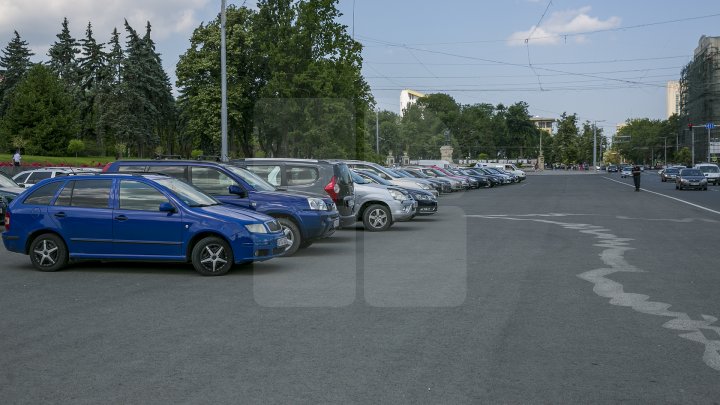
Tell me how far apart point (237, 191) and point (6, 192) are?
10016 millimetres

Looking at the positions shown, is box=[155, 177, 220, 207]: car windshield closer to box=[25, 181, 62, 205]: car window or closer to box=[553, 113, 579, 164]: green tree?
box=[25, 181, 62, 205]: car window

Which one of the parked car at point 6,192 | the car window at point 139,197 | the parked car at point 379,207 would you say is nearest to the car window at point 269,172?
the parked car at point 379,207

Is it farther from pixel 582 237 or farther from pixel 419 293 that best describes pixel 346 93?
pixel 419 293

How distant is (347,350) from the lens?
636cm

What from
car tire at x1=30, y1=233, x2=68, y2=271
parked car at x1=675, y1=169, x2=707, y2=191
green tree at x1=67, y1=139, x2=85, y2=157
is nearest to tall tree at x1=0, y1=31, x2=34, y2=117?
green tree at x1=67, y1=139, x2=85, y2=157

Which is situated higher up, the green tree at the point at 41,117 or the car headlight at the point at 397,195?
the green tree at the point at 41,117

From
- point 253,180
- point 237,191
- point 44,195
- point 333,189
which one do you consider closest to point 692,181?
point 333,189

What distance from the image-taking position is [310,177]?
1585cm

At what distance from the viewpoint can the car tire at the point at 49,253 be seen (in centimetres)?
1129

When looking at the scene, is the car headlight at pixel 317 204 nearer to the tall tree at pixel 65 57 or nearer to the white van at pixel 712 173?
the white van at pixel 712 173

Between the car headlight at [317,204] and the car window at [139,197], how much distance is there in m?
3.30

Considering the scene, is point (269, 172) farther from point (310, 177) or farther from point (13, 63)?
point (13, 63)

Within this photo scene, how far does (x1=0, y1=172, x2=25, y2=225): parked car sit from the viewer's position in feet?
64.5

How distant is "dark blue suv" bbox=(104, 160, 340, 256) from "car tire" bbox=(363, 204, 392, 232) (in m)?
5.38
